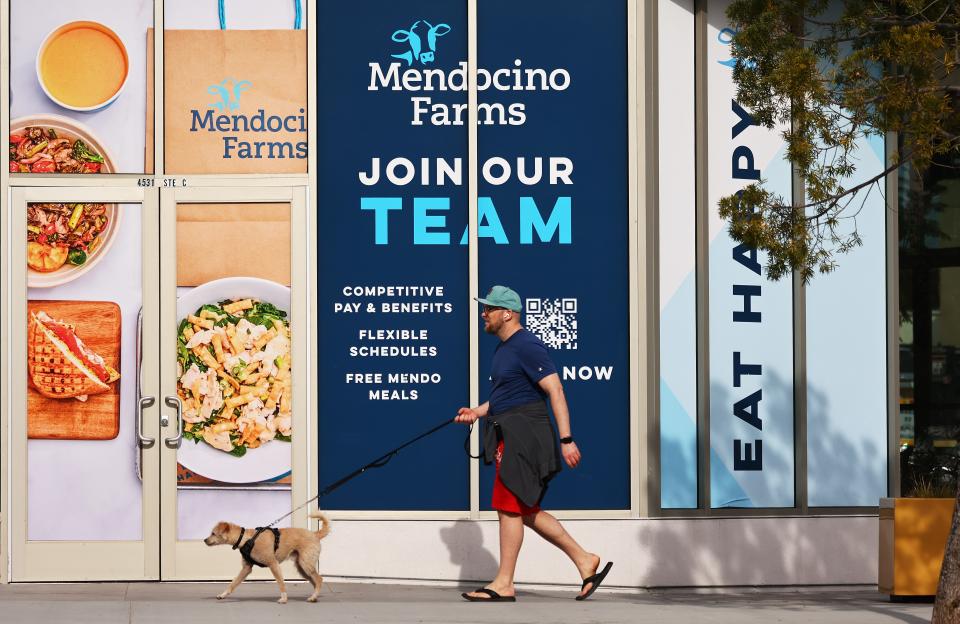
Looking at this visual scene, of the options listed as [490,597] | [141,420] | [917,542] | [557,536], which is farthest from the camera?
[141,420]

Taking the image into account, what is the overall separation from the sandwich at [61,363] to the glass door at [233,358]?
0.47 meters

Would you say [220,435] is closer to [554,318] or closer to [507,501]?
[507,501]

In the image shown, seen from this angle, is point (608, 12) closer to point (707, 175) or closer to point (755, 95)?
point (707, 175)

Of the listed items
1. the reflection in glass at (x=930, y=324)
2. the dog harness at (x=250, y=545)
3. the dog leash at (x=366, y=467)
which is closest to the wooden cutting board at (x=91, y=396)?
the dog leash at (x=366, y=467)

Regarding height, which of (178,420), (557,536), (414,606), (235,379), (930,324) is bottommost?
(414,606)

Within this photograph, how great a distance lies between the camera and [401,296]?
10.7 metres

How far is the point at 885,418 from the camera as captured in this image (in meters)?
11.1

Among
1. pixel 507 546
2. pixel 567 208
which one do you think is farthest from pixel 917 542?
pixel 567 208

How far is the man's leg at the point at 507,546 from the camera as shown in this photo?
30.6 ft

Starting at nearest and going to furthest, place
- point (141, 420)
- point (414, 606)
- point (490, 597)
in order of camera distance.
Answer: point (414, 606) < point (490, 597) < point (141, 420)

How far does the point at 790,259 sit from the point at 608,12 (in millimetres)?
2997

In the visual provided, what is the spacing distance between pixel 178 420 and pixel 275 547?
1727mm

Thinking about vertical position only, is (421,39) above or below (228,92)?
above

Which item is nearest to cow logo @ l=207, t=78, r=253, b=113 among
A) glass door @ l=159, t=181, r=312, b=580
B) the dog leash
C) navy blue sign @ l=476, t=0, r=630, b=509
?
glass door @ l=159, t=181, r=312, b=580
